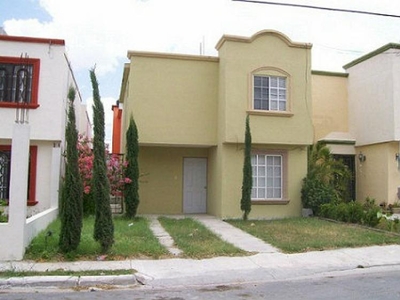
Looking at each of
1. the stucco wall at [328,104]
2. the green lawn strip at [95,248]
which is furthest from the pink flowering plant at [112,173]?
the stucco wall at [328,104]

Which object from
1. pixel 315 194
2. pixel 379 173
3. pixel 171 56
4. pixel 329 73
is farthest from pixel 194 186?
pixel 329 73

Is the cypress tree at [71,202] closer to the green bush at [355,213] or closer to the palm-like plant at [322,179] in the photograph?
the green bush at [355,213]

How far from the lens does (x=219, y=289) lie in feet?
24.6

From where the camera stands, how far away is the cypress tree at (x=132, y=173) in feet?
50.7

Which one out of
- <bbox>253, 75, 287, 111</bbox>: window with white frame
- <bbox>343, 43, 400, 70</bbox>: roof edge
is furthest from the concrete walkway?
<bbox>343, 43, 400, 70</bbox>: roof edge

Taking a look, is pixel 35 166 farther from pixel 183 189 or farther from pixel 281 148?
pixel 281 148

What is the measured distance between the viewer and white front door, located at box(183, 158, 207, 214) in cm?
1830

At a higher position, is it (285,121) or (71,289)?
(285,121)

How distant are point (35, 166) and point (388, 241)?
35.6 feet

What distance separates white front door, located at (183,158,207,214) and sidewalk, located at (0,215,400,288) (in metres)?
7.68

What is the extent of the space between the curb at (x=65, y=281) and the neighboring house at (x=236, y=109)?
28.2 feet

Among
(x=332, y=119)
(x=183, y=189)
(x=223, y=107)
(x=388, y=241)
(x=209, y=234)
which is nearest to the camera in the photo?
(x=388, y=241)

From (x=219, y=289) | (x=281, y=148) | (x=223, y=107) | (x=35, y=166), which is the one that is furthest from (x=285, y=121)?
(x=219, y=289)

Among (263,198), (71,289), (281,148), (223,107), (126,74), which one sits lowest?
(71,289)
